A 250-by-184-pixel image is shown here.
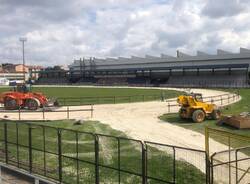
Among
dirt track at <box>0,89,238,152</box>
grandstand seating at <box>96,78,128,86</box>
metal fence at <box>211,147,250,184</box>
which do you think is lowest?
dirt track at <box>0,89,238,152</box>

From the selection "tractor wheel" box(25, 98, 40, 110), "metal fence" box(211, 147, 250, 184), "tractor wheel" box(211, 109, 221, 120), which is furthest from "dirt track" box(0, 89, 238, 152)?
"metal fence" box(211, 147, 250, 184)

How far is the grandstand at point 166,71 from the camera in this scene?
11669cm

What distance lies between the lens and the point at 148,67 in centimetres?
14788

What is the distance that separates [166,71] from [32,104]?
9781 centimetres

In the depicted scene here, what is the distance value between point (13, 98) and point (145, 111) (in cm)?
1405

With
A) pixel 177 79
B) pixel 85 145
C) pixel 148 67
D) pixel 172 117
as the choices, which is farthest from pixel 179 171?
pixel 148 67

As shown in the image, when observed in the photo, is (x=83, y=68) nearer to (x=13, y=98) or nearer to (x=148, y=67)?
(x=148, y=67)

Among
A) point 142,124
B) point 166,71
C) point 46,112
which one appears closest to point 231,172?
point 142,124

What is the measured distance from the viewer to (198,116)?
3344cm

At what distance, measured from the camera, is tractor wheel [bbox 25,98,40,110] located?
45.6 metres

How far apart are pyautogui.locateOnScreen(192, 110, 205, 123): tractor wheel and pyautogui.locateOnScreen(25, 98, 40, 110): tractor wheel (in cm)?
1850

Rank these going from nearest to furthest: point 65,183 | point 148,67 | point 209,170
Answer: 1. point 209,170
2. point 65,183
3. point 148,67

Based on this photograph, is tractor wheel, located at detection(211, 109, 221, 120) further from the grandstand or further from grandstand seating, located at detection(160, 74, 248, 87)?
grandstand seating, located at detection(160, 74, 248, 87)

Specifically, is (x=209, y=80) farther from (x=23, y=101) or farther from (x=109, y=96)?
(x=23, y=101)
